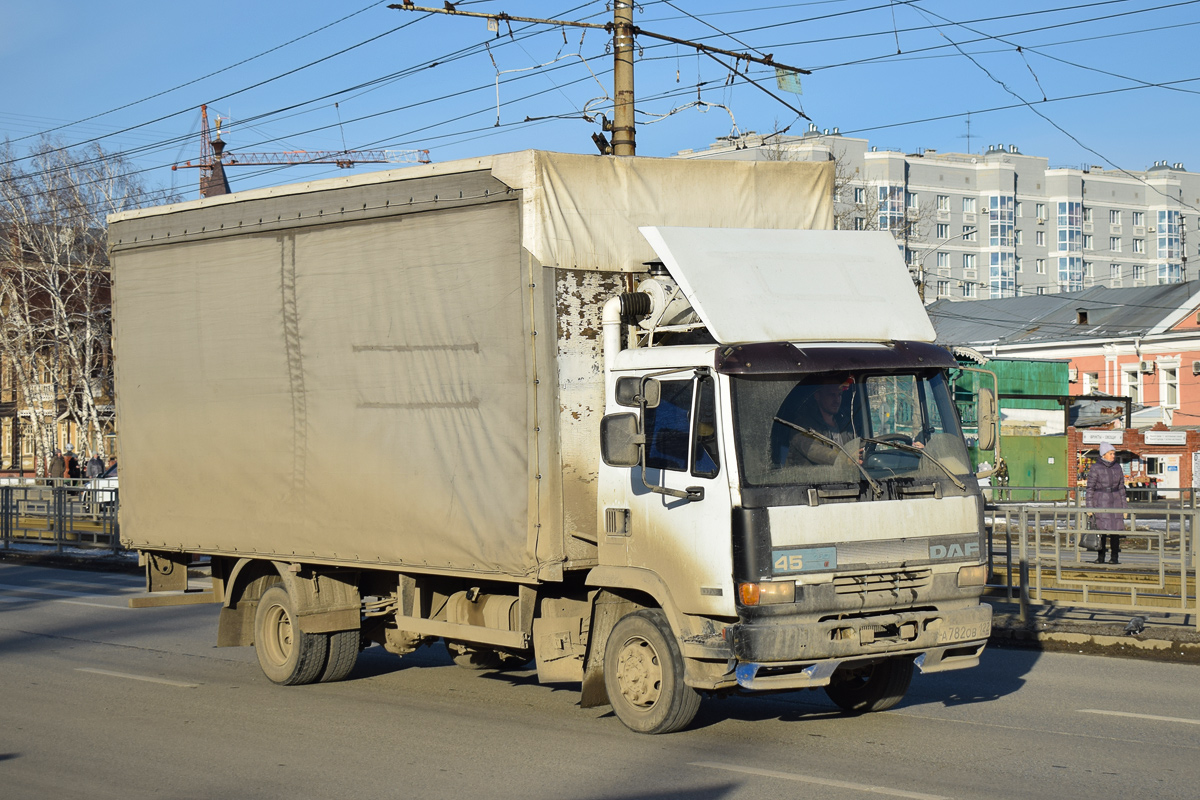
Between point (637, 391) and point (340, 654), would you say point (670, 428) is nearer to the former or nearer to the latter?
point (637, 391)

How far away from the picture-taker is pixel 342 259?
9375 mm

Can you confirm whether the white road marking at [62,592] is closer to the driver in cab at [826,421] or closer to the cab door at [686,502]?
the cab door at [686,502]

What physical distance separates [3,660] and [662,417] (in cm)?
763

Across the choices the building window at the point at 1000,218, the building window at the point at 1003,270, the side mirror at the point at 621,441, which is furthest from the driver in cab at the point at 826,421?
the building window at the point at 1003,270

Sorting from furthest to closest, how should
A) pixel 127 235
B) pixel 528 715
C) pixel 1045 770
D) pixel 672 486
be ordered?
pixel 127 235
pixel 528 715
pixel 672 486
pixel 1045 770

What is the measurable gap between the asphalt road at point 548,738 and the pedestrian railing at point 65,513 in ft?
45.8

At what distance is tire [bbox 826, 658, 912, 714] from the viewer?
8.42m

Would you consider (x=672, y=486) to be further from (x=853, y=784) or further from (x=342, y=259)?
(x=342, y=259)

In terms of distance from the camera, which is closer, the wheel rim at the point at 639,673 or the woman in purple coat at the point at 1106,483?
the wheel rim at the point at 639,673

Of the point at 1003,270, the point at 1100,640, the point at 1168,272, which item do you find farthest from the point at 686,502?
the point at 1168,272

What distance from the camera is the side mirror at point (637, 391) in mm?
7512

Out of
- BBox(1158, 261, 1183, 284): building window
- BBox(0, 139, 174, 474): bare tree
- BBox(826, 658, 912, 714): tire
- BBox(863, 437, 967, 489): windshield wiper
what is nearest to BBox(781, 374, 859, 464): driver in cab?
BBox(863, 437, 967, 489): windshield wiper

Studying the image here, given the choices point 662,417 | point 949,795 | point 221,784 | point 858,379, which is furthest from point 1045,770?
point 221,784

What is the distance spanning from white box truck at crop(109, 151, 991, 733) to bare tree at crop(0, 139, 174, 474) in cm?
3980
